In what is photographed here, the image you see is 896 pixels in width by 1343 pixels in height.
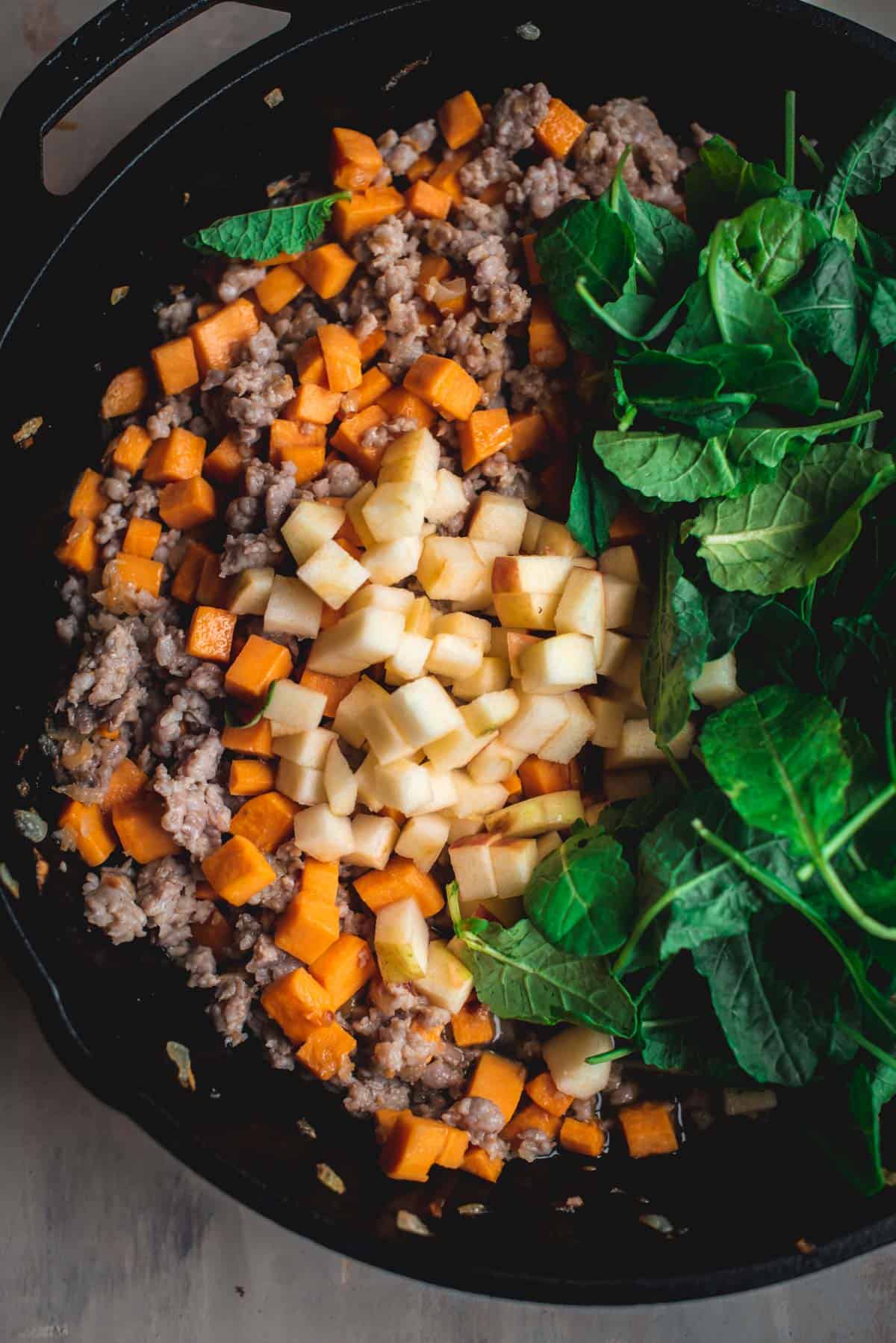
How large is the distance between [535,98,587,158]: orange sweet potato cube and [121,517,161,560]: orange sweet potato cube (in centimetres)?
106

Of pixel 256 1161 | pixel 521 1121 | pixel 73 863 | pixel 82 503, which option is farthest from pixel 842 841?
pixel 82 503

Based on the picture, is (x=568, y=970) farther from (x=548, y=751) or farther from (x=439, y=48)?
(x=439, y=48)

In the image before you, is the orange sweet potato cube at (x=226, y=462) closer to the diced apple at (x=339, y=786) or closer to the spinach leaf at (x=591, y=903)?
the diced apple at (x=339, y=786)

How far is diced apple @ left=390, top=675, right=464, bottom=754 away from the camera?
6.20ft

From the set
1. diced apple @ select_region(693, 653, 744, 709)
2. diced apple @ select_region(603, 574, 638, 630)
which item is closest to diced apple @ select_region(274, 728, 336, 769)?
diced apple @ select_region(603, 574, 638, 630)

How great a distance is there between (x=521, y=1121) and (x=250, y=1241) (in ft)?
2.18

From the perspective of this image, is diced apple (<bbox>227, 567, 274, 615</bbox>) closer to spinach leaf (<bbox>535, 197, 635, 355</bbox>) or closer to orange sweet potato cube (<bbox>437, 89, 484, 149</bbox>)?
spinach leaf (<bbox>535, 197, 635, 355</bbox>)

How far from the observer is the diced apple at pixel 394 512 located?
6.31 feet

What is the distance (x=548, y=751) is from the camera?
2.04m

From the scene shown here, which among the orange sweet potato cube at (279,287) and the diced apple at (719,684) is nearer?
the diced apple at (719,684)

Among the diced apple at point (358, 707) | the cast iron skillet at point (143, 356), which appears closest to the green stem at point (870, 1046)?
the cast iron skillet at point (143, 356)

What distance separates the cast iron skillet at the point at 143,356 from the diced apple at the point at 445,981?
317mm

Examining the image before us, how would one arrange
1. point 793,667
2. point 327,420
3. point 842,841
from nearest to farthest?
1. point 842,841
2. point 793,667
3. point 327,420

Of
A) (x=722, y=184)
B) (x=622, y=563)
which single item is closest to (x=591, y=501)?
(x=622, y=563)
